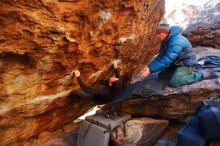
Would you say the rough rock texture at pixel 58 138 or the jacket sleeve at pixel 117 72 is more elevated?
the jacket sleeve at pixel 117 72

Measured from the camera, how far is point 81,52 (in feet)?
18.0

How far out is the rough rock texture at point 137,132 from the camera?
6.16 meters

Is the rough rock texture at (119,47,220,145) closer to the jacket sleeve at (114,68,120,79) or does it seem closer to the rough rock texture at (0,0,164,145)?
the jacket sleeve at (114,68,120,79)

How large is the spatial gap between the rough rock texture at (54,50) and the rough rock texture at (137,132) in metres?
1.15

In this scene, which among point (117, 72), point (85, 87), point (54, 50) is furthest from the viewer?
point (117, 72)

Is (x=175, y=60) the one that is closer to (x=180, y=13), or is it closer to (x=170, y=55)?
(x=170, y=55)

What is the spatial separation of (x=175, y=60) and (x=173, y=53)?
0.31 m

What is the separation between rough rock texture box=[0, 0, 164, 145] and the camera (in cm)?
441

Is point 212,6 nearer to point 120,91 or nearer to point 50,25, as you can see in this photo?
point 120,91

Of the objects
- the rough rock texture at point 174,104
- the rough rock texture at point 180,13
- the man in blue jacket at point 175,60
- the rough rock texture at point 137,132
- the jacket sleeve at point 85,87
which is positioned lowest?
the rough rock texture at point 137,132

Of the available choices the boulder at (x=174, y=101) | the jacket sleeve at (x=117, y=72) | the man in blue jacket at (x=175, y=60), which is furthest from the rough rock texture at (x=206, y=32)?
the jacket sleeve at (x=117, y=72)

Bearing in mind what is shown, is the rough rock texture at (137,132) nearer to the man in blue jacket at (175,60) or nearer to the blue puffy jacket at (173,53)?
the man in blue jacket at (175,60)

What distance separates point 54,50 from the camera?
16.4 feet

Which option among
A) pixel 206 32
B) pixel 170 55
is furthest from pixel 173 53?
pixel 206 32
